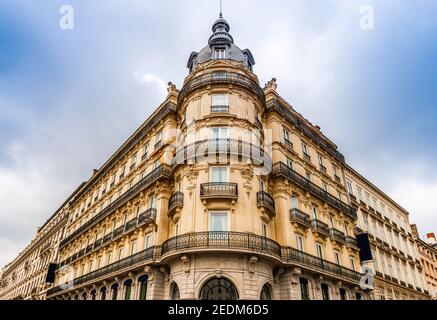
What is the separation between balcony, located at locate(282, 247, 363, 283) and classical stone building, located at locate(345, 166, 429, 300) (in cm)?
408

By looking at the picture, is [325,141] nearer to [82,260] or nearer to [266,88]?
[266,88]

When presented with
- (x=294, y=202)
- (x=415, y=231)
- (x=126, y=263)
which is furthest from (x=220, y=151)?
(x=415, y=231)

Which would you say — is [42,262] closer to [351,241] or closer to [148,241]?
[148,241]

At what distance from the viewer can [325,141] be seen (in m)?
30.3

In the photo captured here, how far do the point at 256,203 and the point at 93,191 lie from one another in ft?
80.7

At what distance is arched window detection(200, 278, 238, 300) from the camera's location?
50.4 ft

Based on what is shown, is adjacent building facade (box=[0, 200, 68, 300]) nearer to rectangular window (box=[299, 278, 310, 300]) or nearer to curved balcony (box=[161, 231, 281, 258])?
curved balcony (box=[161, 231, 281, 258])

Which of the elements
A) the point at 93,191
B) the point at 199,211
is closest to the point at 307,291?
the point at 199,211

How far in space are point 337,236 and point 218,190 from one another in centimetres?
1204

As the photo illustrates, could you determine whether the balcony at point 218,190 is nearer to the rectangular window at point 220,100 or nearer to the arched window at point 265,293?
the arched window at point 265,293

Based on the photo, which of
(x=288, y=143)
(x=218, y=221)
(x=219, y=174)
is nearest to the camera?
(x=218, y=221)

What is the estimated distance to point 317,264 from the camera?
66.6 feet

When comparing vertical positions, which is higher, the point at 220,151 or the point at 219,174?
the point at 220,151
